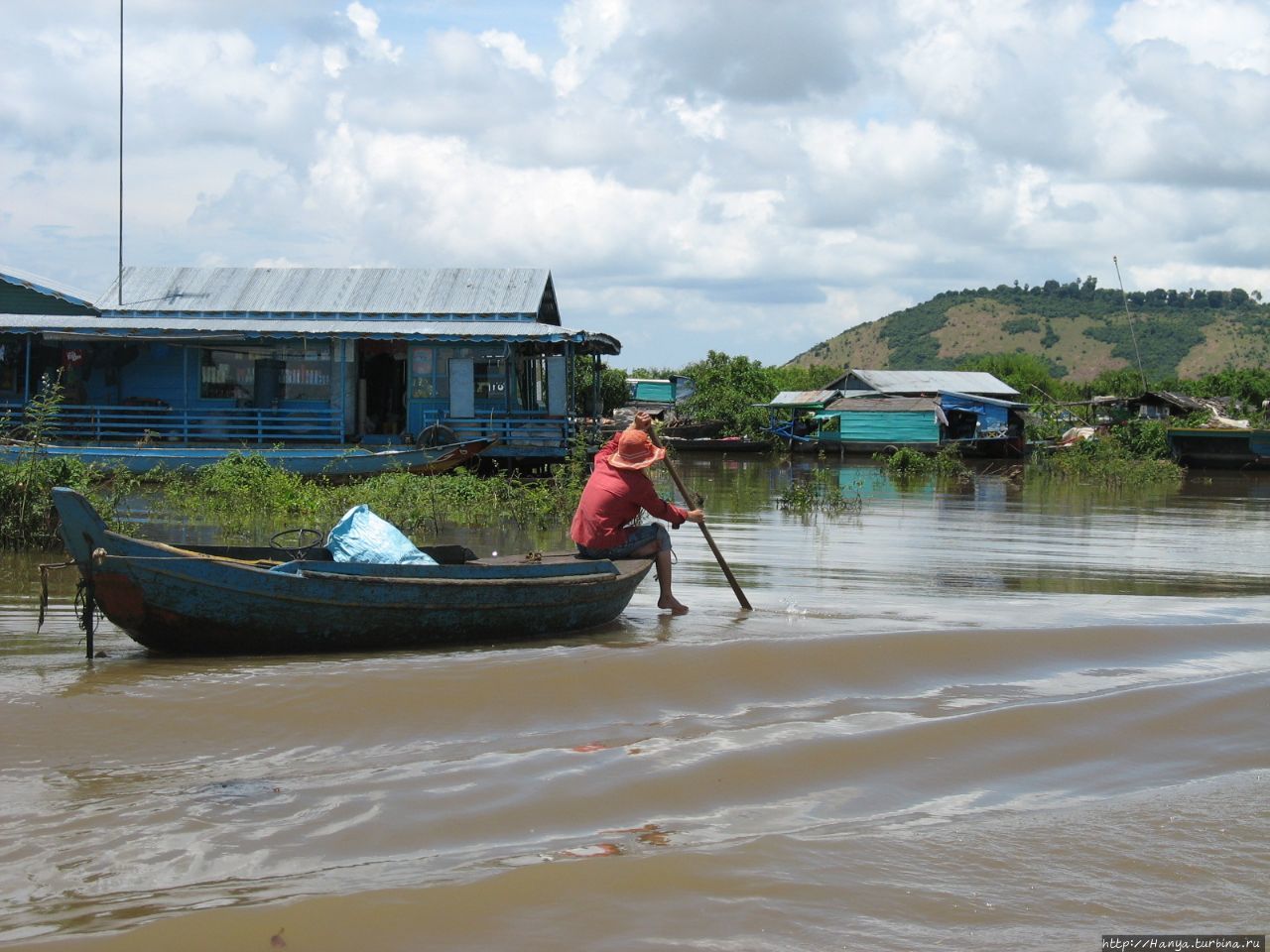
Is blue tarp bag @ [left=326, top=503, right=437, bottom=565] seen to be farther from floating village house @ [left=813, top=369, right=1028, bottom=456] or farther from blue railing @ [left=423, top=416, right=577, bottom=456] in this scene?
floating village house @ [left=813, top=369, right=1028, bottom=456]

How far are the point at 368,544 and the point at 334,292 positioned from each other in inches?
712

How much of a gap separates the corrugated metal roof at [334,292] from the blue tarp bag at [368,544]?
16.5m

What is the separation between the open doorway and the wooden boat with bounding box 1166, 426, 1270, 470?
2161 centimetres

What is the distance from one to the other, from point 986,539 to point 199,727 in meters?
11.8

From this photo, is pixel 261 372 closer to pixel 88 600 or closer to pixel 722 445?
pixel 88 600

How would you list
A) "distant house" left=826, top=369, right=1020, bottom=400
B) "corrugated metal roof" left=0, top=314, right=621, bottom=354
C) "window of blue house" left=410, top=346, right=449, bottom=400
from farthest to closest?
1. "distant house" left=826, top=369, right=1020, bottom=400
2. "window of blue house" left=410, top=346, right=449, bottom=400
3. "corrugated metal roof" left=0, top=314, right=621, bottom=354

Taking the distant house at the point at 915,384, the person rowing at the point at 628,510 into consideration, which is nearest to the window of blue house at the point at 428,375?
the person rowing at the point at 628,510

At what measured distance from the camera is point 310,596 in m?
7.48

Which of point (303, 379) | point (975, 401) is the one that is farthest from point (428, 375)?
point (975, 401)

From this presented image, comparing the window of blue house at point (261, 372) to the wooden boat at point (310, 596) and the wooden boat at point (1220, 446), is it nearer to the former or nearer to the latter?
the wooden boat at point (310, 596)

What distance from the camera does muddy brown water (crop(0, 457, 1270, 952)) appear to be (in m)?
4.22

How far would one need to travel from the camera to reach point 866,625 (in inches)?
358

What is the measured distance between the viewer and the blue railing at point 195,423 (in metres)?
21.1

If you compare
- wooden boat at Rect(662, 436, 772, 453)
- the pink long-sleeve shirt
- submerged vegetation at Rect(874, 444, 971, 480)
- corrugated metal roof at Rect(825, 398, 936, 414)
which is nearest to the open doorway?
submerged vegetation at Rect(874, 444, 971, 480)
